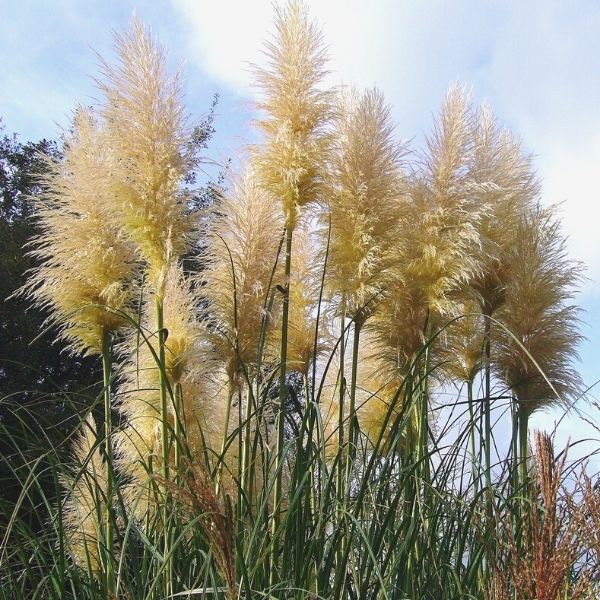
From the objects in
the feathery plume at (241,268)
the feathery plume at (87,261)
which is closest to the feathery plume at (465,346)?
the feathery plume at (241,268)

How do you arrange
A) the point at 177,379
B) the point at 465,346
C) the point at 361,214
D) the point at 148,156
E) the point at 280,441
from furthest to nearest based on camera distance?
the point at 465,346
the point at 177,379
the point at 361,214
the point at 148,156
the point at 280,441

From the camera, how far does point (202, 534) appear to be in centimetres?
299

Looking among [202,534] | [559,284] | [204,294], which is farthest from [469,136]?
[202,534]

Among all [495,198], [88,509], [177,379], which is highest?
[495,198]

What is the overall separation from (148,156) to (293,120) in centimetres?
74

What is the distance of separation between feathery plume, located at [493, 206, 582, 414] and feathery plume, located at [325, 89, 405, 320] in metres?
0.87

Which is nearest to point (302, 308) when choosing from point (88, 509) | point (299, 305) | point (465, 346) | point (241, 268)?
point (299, 305)

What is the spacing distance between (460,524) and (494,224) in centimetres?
228

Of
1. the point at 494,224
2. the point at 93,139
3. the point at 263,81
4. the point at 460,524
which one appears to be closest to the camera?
the point at 460,524

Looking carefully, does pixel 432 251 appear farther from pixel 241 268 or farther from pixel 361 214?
pixel 241 268

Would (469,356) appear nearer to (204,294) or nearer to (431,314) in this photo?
(431,314)

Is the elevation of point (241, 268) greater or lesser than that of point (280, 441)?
greater

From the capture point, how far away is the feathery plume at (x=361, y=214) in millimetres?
4195

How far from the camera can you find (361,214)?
166 inches
